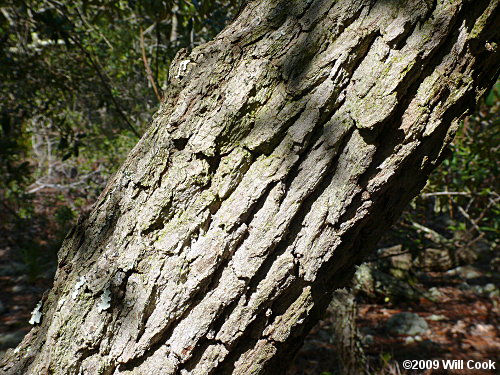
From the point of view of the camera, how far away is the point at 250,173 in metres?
0.86

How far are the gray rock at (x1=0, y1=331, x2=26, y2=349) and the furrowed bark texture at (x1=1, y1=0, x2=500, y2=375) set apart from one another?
3166 mm

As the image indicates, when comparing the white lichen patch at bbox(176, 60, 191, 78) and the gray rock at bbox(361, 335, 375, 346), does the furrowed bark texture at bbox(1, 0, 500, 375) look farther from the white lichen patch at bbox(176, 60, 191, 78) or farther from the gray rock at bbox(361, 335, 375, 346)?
→ the gray rock at bbox(361, 335, 375, 346)

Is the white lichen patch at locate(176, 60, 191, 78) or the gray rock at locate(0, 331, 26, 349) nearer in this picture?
the white lichen patch at locate(176, 60, 191, 78)

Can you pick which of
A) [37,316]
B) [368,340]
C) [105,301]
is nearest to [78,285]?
[105,301]

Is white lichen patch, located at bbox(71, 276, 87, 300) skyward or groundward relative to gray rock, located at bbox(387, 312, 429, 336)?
groundward

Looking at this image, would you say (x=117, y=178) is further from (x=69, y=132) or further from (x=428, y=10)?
(x=69, y=132)

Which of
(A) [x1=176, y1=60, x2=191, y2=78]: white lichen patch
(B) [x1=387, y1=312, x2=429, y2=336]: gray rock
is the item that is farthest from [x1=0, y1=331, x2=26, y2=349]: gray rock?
(B) [x1=387, y1=312, x2=429, y2=336]: gray rock

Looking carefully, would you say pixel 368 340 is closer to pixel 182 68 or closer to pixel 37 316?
pixel 37 316

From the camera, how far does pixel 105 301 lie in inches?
34.6

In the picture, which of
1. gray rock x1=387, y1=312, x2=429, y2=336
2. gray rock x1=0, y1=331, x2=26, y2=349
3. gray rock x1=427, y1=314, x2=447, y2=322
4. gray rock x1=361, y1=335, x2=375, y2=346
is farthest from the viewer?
gray rock x1=427, y1=314, x2=447, y2=322

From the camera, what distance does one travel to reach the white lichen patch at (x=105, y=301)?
876 millimetres

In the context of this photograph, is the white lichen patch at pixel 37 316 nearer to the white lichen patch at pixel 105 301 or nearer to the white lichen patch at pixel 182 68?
the white lichen patch at pixel 105 301

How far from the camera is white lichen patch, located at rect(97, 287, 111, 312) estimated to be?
34.5 inches

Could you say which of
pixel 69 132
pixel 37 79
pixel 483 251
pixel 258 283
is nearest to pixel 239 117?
pixel 258 283
